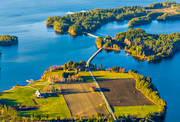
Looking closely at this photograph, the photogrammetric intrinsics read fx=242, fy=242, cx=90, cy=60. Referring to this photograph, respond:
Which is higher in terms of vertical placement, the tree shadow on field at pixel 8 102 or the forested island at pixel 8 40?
the forested island at pixel 8 40

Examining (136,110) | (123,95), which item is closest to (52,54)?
(123,95)

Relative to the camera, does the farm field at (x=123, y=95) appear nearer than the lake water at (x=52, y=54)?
Yes

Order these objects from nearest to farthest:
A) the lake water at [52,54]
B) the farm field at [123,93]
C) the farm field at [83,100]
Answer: the farm field at [83,100]
the farm field at [123,93]
the lake water at [52,54]

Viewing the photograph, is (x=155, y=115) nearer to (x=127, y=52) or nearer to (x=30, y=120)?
(x=30, y=120)

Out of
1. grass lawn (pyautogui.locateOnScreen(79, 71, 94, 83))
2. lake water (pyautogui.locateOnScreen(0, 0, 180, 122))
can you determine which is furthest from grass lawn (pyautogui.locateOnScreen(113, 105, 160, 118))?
grass lawn (pyautogui.locateOnScreen(79, 71, 94, 83))

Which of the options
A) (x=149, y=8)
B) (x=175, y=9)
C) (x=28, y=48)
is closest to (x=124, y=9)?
(x=149, y=8)

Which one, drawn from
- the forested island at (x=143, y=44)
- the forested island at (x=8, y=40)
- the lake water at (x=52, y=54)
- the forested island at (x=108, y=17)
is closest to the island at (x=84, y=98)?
the lake water at (x=52, y=54)

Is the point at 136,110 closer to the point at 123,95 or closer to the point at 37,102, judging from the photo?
the point at 123,95

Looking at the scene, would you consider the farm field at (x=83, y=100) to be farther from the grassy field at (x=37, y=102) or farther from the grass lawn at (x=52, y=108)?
the grassy field at (x=37, y=102)
